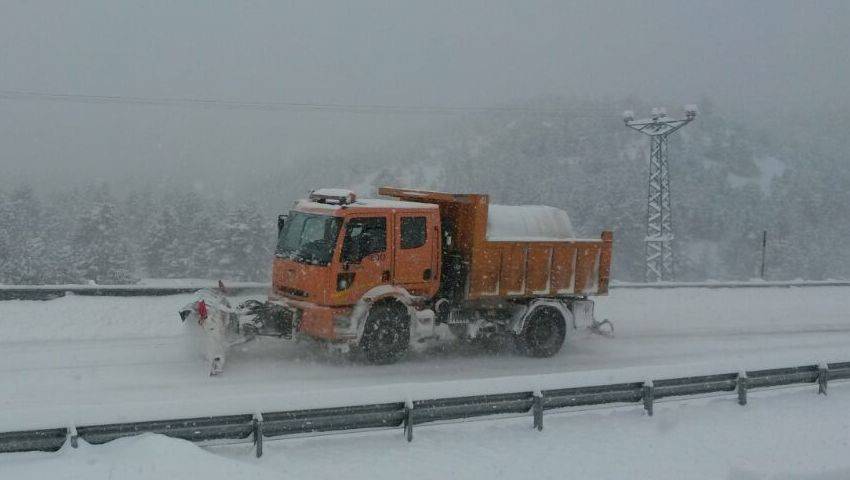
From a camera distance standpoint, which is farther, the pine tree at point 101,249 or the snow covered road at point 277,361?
the pine tree at point 101,249

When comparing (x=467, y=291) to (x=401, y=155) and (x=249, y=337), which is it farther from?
(x=401, y=155)

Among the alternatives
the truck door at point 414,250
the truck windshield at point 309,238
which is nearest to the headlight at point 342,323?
the truck windshield at point 309,238

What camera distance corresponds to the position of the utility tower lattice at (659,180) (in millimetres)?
31141

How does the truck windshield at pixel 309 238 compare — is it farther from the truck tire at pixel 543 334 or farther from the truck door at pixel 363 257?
the truck tire at pixel 543 334

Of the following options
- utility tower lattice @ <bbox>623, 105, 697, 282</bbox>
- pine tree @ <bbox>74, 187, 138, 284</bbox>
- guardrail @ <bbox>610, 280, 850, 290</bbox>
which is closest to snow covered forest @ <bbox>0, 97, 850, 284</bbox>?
pine tree @ <bbox>74, 187, 138, 284</bbox>

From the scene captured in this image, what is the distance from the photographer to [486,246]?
12.8 meters

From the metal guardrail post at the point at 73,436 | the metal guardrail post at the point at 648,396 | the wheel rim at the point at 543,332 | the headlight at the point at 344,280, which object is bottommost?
the metal guardrail post at the point at 73,436

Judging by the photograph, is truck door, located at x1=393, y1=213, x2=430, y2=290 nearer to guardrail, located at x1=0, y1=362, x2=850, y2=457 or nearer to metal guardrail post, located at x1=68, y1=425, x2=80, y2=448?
guardrail, located at x1=0, y1=362, x2=850, y2=457

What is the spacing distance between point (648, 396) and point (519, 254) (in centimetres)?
371

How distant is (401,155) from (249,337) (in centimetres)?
16116

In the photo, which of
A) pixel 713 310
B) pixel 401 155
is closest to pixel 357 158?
pixel 401 155

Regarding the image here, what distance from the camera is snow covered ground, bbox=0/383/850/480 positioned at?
7418 mm

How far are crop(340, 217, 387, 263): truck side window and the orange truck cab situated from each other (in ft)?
0.05

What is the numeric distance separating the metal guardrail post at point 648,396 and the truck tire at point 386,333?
3.90 metres
